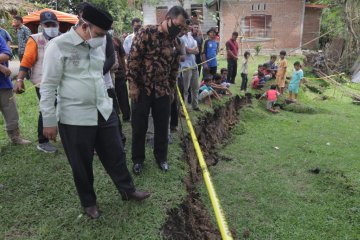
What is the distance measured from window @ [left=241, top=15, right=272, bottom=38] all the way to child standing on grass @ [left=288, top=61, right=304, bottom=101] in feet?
36.4

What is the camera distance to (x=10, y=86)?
457 cm

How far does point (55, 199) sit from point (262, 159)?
437 cm

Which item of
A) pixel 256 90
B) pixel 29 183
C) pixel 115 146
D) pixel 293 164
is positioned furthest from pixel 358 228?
pixel 256 90

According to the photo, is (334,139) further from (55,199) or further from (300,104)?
(55,199)

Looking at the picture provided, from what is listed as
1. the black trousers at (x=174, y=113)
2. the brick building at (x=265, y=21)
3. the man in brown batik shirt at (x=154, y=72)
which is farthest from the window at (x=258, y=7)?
the man in brown batik shirt at (x=154, y=72)

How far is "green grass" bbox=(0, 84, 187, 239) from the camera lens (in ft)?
10.3

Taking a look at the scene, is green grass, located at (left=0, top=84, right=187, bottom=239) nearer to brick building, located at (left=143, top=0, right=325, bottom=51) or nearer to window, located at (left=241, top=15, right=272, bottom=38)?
brick building, located at (left=143, top=0, right=325, bottom=51)

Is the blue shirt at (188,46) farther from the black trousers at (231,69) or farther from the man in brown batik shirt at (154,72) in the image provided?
the black trousers at (231,69)

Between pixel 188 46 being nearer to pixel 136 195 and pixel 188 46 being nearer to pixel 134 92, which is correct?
pixel 134 92

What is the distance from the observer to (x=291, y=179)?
5879 mm

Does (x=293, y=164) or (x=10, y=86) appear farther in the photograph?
(x=293, y=164)

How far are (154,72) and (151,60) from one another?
14cm

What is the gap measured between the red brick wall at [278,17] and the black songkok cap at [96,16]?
1869 cm

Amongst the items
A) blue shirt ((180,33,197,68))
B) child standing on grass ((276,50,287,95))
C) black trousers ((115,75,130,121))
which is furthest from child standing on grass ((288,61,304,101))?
black trousers ((115,75,130,121))
